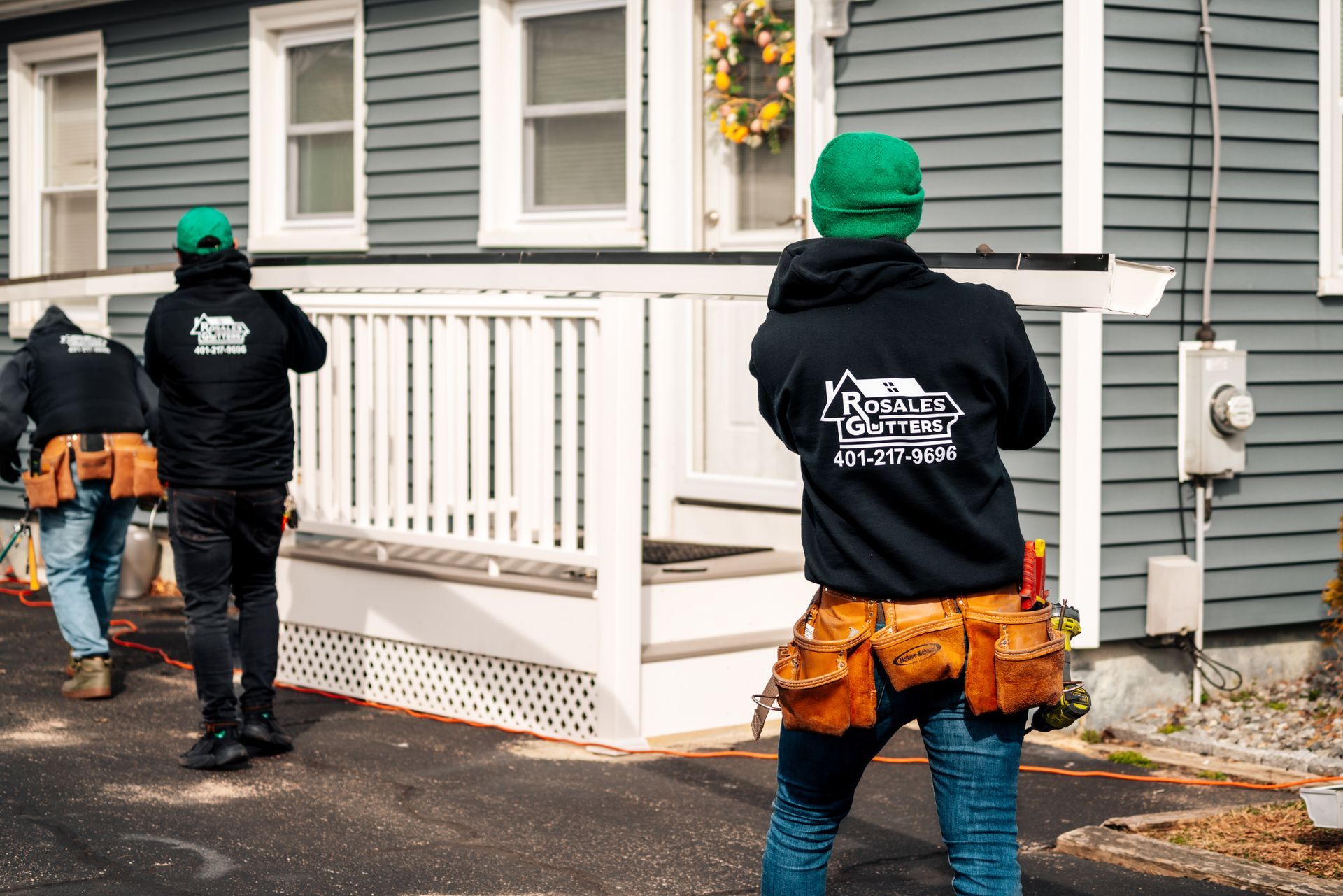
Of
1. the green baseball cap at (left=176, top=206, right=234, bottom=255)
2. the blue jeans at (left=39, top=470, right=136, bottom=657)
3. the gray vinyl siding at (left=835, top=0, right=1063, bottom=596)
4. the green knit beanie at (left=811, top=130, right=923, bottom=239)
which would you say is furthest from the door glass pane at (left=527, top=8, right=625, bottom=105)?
the green knit beanie at (left=811, top=130, right=923, bottom=239)

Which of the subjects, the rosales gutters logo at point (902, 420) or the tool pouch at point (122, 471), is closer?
the rosales gutters logo at point (902, 420)

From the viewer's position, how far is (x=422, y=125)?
931cm

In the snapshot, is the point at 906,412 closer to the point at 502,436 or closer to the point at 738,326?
the point at 502,436

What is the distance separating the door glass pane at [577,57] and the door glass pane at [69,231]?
4.47 m

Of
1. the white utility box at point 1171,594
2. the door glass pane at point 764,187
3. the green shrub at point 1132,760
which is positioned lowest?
the green shrub at point 1132,760

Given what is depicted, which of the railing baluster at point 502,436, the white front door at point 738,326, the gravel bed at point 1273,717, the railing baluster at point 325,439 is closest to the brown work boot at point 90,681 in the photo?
the railing baluster at point 325,439

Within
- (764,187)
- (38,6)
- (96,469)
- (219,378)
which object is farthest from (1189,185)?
(38,6)

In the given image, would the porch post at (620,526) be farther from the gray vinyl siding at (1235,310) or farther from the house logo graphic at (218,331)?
the gray vinyl siding at (1235,310)

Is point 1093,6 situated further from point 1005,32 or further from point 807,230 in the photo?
point 807,230

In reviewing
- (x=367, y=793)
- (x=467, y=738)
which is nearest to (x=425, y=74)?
(x=467, y=738)

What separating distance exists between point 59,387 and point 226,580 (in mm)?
1607

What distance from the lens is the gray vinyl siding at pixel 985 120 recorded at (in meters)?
6.75

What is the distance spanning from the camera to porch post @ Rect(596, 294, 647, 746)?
6320 mm

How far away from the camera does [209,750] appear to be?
589cm
